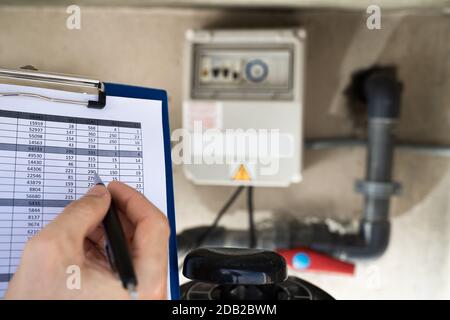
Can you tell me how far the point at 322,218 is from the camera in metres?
0.97

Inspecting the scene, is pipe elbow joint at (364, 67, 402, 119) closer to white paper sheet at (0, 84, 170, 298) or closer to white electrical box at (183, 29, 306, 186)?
white electrical box at (183, 29, 306, 186)

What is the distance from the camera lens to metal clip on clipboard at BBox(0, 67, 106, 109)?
0.31 meters

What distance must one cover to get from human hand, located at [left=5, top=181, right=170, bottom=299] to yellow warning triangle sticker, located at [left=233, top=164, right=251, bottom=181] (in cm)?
54

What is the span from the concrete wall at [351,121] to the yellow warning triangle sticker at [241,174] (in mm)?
150

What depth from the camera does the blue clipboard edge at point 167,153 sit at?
330 millimetres

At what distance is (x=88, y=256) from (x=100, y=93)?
0.45 feet

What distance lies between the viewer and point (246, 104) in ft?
2.72

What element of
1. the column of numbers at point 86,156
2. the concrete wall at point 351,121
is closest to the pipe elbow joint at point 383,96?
the concrete wall at point 351,121

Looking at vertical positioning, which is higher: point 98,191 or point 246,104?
point 246,104

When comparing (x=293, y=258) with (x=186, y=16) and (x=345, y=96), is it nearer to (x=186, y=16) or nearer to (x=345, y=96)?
(x=345, y=96)

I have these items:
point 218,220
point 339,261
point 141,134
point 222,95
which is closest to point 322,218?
point 339,261

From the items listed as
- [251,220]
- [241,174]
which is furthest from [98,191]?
[251,220]

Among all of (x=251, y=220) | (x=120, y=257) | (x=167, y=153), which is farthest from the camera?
(x=251, y=220)

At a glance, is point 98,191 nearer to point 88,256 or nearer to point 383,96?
point 88,256
